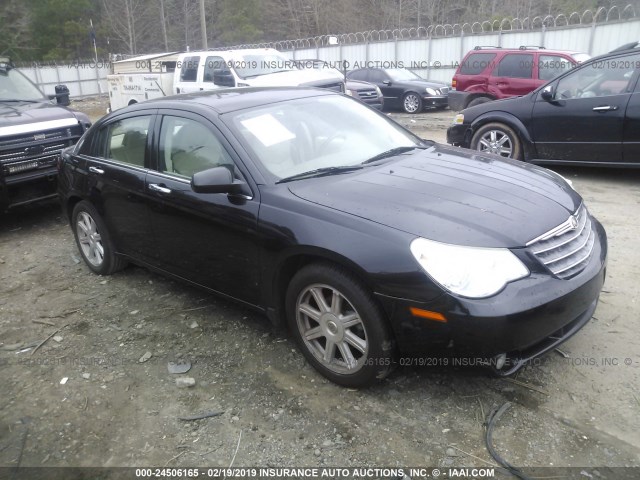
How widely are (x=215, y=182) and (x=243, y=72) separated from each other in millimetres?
9159

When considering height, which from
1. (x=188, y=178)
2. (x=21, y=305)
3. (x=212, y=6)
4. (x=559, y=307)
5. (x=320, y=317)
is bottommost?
(x=21, y=305)

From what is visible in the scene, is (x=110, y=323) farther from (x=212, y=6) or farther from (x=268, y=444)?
(x=212, y=6)

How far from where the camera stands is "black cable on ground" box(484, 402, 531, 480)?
2414 millimetres

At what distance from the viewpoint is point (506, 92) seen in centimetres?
1209

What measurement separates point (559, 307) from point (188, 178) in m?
2.47

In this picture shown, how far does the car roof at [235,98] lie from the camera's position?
376 cm

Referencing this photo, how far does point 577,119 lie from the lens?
6750 mm

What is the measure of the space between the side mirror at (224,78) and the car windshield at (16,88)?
14.3 feet

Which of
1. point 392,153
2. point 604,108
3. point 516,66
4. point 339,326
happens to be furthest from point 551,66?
point 339,326

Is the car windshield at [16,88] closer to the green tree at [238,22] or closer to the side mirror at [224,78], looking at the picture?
the side mirror at [224,78]

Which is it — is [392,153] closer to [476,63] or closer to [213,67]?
[213,67]

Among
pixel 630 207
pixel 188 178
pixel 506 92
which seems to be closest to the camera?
pixel 188 178

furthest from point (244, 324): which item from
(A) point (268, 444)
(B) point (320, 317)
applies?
(A) point (268, 444)

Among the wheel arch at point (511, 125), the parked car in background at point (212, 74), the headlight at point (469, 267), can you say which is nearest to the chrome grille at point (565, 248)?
the headlight at point (469, 267)
